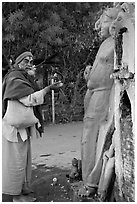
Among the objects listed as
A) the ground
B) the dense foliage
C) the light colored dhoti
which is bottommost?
the ground

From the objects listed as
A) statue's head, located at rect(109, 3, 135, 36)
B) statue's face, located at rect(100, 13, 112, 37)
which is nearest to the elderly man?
statue's face, located at rect(100, 13, 112, 37)

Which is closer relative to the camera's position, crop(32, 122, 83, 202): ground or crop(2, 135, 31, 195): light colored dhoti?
crop(2, 135, 31, 195): light colored dhoti

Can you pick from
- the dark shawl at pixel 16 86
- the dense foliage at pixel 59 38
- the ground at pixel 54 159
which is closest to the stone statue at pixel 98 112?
the ground at pixel 54 159

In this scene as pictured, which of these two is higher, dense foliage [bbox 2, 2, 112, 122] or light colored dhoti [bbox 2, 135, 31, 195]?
dense foliage [bbox 2, 2, 112, 122]

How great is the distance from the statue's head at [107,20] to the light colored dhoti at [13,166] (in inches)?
56.4

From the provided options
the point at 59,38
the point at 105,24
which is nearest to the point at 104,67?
the point at 105,24

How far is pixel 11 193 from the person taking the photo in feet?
12.4

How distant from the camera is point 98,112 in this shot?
3.77m

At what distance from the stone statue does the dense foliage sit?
5777 mm

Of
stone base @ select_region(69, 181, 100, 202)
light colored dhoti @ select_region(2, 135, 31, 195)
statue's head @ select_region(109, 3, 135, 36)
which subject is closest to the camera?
statue's head @ select_region(109, 3, 135, 36)

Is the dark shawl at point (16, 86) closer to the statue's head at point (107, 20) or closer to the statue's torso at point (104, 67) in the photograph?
the statue's torso at point (104, 67)

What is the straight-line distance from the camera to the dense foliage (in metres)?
9.48

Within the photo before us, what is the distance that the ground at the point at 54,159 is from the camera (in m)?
4.09

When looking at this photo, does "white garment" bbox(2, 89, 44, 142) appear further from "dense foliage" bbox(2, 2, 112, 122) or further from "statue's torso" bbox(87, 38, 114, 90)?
"dense foliage" bbox(2, 2, 112, 122)
